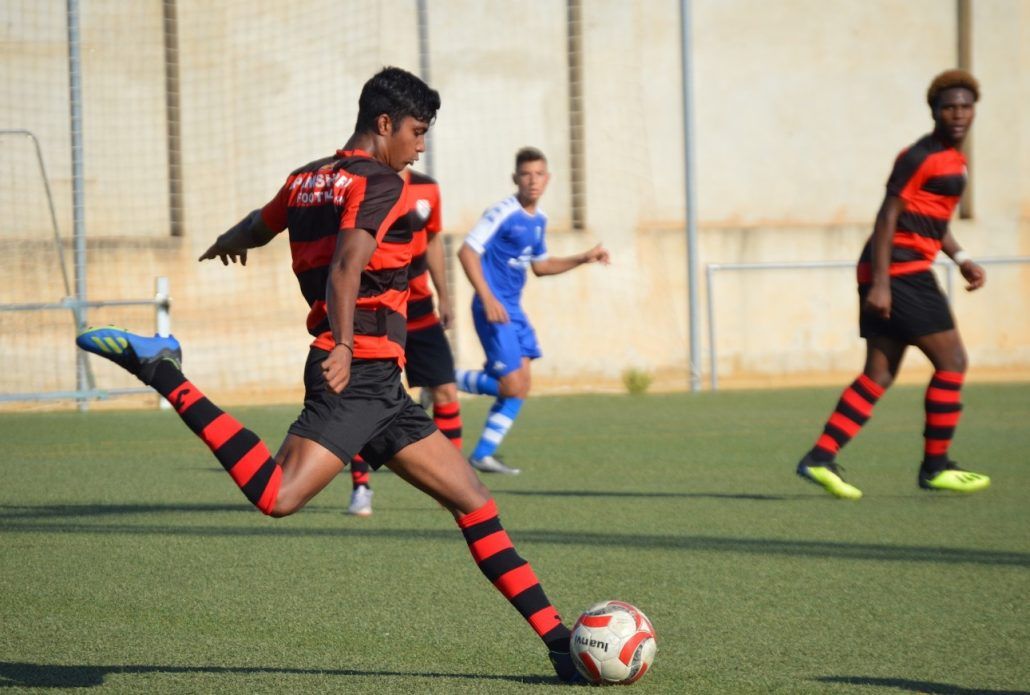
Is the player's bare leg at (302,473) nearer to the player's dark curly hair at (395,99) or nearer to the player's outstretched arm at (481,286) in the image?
the player's dark curly hair at (395,99)

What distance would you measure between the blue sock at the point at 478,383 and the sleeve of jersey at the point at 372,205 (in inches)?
209

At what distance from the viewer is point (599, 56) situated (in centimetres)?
1728

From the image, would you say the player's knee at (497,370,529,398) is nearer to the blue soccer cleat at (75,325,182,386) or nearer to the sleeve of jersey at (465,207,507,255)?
the sleeve of jersey at (465,207,507,255)

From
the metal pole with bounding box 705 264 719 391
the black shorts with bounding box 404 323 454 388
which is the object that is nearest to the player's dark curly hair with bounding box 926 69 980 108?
the black shorts with bounding box 404 323 454 388

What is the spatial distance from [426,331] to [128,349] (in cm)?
381

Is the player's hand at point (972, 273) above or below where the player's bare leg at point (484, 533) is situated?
above

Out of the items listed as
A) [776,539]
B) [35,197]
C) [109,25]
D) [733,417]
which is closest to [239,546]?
[776,539]

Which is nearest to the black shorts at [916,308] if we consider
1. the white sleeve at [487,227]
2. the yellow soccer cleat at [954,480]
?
the yellow soccer cleat at [954,480]

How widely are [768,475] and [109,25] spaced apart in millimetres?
9813

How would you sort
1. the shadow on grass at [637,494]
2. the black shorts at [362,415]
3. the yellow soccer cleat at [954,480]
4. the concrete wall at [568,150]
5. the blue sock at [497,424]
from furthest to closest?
1. the concrete wall at [568,150]
2. the blue sock at [497,424]
3. the shadow on grass at [637,494]
4. the yellow soccer cleat at [954,480]
5. the black shorts at [362,415]

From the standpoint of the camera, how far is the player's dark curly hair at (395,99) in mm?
4203

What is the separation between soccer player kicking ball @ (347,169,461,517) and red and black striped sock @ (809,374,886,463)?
2.07 m

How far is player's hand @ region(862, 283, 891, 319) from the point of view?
296 inches

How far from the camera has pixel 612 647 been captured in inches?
157
